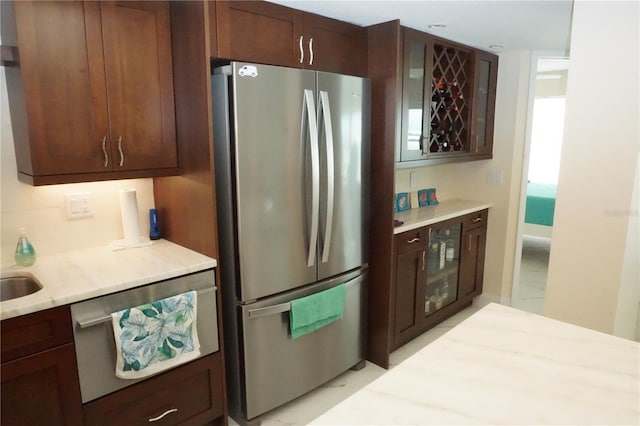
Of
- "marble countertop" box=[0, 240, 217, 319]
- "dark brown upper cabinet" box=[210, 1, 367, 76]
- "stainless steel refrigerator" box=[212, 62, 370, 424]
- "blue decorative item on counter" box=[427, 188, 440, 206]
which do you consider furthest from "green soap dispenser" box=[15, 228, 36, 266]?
"blue decorative item on counter" box=[427, 188, 440, 206]

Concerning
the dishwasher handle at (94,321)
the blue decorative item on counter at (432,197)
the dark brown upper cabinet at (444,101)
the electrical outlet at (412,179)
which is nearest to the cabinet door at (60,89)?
the dishwasher handle at (94,321)

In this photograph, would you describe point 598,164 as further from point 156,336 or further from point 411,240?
point 156,336

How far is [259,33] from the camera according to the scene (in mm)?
1974

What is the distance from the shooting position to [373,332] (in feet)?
8.88

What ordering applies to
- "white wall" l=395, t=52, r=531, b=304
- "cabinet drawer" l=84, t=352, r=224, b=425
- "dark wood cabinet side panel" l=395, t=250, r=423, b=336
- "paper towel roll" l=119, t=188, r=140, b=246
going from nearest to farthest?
"cabinet drawer" l=84, t=352, r=224, b=425, "paper towel roll" l=119, t=188, r=140, b=246, "dark wood cabinet side panel" l=395, t=250, r=423, b=336, "white wall" l=395, t=52, r=531, b=304

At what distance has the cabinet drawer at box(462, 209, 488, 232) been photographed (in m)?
3.33

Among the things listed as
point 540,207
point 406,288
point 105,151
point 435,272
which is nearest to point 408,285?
point 406,288

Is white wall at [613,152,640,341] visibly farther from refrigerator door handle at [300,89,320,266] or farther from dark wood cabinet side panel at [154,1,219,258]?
dark wood cabinet side panel at [154,1,219,258]

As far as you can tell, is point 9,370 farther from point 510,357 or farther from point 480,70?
point 480,70

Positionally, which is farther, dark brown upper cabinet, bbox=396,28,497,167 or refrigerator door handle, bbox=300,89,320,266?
dark brown upper cabinet, bbox=396,28,497,167

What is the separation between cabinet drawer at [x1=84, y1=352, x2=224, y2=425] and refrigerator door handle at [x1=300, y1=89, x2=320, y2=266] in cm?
72

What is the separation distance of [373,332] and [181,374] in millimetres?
1292

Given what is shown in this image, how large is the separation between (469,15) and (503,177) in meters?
1.65

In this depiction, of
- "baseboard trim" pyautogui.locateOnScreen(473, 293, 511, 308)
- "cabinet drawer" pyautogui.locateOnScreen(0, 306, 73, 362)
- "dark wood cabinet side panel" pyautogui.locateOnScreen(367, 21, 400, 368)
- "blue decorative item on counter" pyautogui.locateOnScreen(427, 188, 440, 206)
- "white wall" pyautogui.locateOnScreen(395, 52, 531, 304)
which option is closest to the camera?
"cabinet drawer" pyautogui.locateOnScreen(0, 306, 73, 362)
